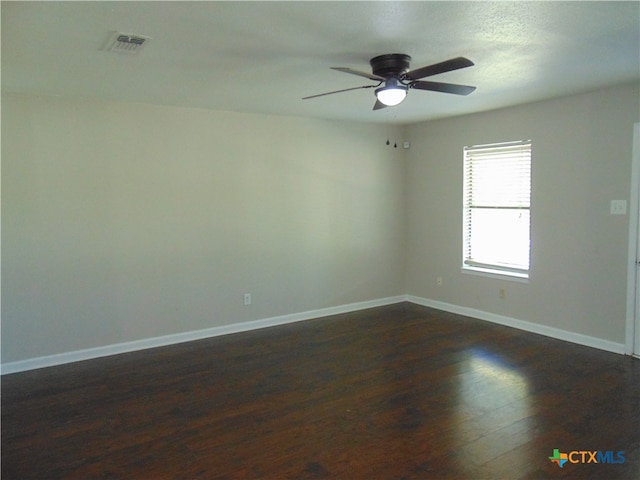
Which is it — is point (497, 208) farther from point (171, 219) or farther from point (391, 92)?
point (171, 219)

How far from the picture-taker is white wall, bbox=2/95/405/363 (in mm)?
3961

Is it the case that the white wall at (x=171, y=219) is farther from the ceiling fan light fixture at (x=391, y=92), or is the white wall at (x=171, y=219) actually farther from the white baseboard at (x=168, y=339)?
the ceiling fan light fixture at (x=391, y=92)

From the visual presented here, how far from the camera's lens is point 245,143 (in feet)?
16.3

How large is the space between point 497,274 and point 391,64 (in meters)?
3.13

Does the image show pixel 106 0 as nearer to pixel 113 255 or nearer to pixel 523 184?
pixel 113 255

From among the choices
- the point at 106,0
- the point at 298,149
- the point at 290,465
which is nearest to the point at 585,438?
the point at 290,465

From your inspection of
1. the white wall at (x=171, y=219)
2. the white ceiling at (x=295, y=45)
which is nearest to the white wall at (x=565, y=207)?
the white ceiling at (x=295, y=45)

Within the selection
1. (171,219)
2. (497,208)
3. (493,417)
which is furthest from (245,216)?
(493,417)

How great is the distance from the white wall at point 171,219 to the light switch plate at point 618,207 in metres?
2.68

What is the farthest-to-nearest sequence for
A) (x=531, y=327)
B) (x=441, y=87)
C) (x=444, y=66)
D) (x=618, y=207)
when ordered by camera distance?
(x=531, y=327), (x=618, y=207), (x=441, y=87), (x=444, y=66)

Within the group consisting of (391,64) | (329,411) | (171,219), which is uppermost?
(391,64)

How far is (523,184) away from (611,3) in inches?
114

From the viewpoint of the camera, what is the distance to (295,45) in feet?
9.12

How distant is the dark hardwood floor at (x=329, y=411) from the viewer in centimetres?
253
